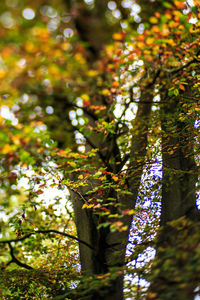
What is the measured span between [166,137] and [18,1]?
450 cm

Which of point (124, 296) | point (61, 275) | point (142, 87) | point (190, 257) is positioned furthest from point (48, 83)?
point (61, 275)

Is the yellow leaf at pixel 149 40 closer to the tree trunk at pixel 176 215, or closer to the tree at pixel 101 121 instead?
the tree at pixel 101 121

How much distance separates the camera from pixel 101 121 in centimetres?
415

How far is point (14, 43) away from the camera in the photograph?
7.57 ft

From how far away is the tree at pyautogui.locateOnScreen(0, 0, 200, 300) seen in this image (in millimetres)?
2549

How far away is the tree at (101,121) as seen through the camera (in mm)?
2549

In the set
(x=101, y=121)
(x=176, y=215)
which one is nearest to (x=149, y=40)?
(x=101, y=121)

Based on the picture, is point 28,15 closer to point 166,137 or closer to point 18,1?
point 18,1

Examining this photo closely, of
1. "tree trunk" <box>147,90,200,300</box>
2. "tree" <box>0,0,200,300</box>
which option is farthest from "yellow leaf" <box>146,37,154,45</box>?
"tree trunk" <box>147,90,200,300</box>

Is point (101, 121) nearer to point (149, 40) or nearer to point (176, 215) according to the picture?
point (149, 40)

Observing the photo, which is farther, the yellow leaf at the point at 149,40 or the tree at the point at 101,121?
the yellow leaf at the point at 149,40

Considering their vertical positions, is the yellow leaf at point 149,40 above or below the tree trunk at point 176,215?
above

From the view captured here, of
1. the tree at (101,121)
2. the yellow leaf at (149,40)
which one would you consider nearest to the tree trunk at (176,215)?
the tree at (101,121)

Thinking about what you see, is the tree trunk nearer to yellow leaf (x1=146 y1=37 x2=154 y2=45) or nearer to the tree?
the tree
